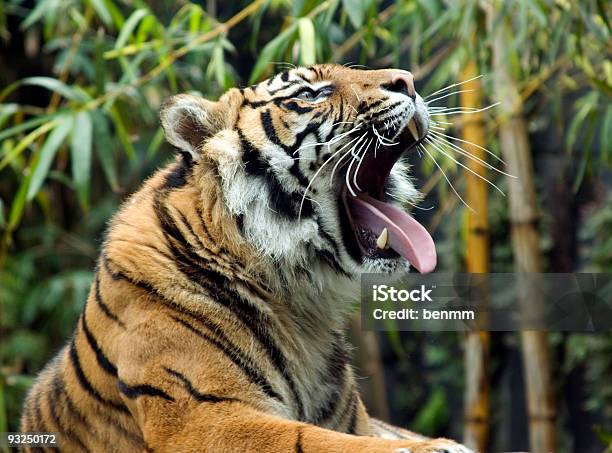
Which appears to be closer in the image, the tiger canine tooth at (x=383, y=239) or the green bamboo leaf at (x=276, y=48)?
the tiger canine tooth at (x=383, y=239)

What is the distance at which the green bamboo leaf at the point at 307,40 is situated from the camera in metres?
1.91

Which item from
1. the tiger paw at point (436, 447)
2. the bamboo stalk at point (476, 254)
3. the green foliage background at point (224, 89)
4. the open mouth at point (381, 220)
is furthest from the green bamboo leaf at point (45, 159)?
the tiger paw at point (436, 447)

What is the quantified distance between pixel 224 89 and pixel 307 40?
29 centimetres

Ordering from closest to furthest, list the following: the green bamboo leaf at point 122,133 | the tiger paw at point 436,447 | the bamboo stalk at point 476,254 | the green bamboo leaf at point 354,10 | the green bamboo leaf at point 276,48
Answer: the tiger paw at point 436,447 < the green bamboo leaf at point 354,10 < the green bamboo leaf at point 276,48 < the green bamboo leaf at point 122,133 < the bamboo stalk at point 476,254

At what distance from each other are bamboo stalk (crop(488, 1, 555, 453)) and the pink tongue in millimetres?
1056

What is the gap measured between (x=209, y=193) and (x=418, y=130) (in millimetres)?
360

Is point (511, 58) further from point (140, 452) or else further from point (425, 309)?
point (140, 452)

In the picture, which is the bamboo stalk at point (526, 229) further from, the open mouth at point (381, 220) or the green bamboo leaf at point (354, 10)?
the open mouth at point (381, 220)

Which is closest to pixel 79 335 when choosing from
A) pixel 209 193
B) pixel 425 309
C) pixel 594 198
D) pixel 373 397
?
pixel 209 193

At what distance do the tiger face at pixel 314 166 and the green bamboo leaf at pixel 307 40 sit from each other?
1.19 ft

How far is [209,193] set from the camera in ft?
5.01

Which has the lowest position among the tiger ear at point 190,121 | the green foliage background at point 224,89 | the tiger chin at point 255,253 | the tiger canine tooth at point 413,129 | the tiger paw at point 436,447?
the tiger paw at point 436,447

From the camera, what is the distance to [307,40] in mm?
1925

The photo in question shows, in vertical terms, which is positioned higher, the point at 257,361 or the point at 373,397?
the point at 373,397
